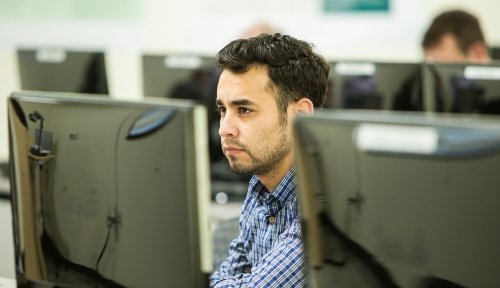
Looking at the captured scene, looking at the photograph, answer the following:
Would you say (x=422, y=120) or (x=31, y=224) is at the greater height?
(x=422, y=120)

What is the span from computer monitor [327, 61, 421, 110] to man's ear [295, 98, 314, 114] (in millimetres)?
1287

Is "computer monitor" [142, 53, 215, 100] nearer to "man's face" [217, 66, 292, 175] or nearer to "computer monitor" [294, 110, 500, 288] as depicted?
"man's face" [217, 66, 292, 175]

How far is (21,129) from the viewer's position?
5.42 ft

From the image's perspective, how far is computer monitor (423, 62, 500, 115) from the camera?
279 centimetres

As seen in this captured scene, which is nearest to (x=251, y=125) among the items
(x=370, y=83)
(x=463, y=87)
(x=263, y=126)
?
(x=263, y=126)

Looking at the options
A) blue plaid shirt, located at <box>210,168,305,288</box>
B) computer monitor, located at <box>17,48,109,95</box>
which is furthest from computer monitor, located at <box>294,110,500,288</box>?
computer monitor, located at <box>17,48,109,95</box>

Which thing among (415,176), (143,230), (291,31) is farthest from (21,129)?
(291,31)

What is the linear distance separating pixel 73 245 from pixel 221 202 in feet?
6.54

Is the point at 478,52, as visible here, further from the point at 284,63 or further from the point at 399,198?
the point at 399,198

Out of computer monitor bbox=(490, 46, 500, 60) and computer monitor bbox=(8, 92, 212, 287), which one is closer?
computer monitor bbox=(8, 92, 212, 287)

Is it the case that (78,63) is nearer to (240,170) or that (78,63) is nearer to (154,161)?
(240,170)

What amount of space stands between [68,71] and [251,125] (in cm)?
194

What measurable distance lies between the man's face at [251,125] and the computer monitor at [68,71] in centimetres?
183

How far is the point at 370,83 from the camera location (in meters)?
3.16
